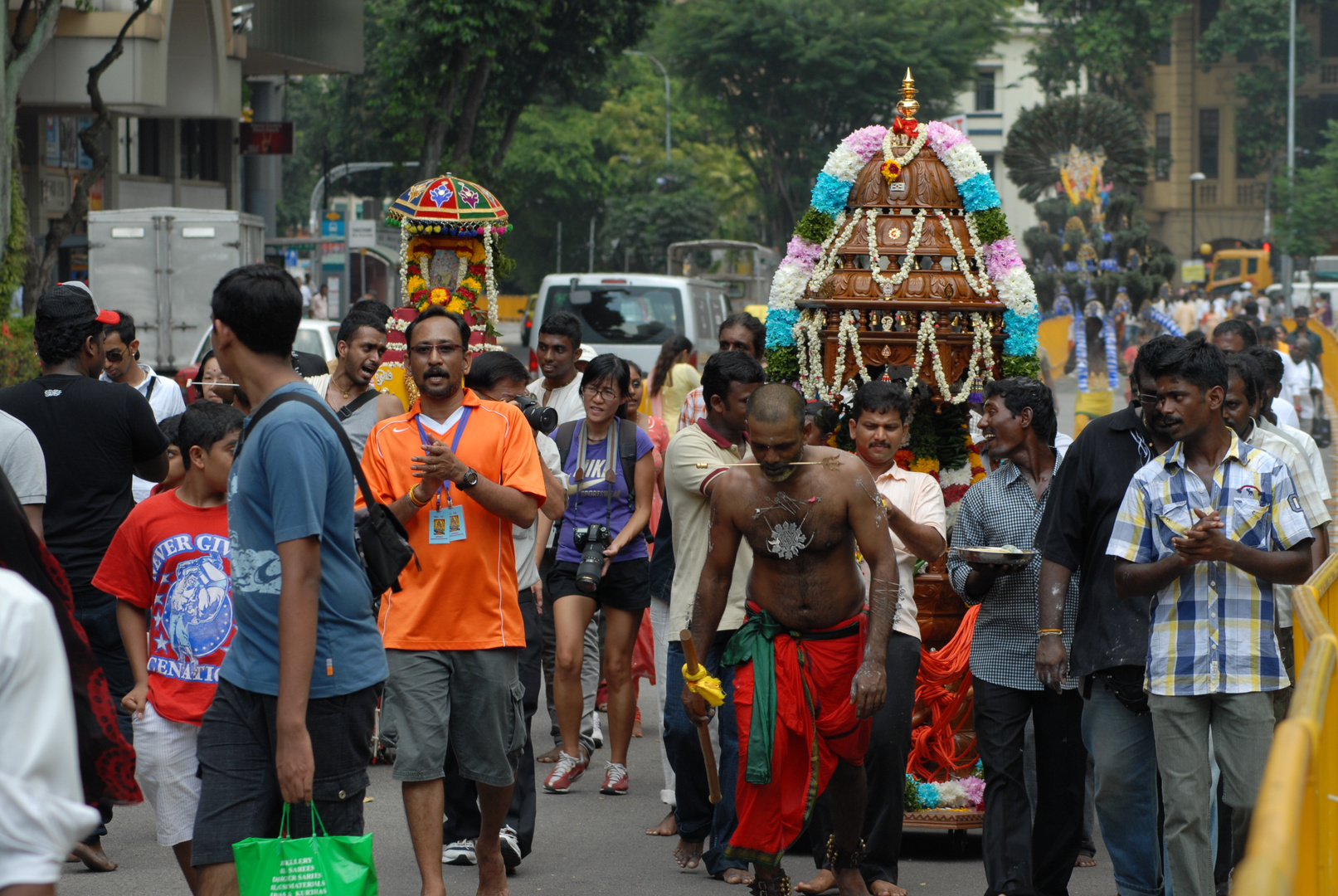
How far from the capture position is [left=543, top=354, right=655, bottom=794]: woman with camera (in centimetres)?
768

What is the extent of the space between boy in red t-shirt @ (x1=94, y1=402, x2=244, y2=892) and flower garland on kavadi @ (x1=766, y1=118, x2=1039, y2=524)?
3479 millimetres

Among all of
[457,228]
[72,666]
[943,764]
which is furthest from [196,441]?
[457,228]

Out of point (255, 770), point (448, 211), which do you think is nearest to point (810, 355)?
point (448, 211)

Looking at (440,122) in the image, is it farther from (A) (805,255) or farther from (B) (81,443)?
(B) (81,443)

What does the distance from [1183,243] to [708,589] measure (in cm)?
7389

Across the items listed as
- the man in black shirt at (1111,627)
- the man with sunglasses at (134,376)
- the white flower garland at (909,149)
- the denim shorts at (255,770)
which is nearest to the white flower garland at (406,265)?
the man with sunglasses at (134,376)

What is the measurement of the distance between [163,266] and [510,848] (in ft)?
55.7

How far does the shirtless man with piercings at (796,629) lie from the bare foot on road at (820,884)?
425mm

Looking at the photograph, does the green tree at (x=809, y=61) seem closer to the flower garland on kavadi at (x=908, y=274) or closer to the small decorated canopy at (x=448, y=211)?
the small decorated canopy at (x=448, y=211)

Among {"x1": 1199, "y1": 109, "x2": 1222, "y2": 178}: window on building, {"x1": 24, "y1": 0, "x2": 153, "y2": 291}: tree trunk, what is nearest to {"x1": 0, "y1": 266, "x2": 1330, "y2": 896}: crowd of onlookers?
{"x1": 24, "y1": 0, "x2": 153, "y2": 291}: tree trunk

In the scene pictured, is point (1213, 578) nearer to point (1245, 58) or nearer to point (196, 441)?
point (196, 441)

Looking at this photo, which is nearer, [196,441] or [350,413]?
[196,441]

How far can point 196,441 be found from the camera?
5141 millimetres

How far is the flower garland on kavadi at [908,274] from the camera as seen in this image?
7695mm
